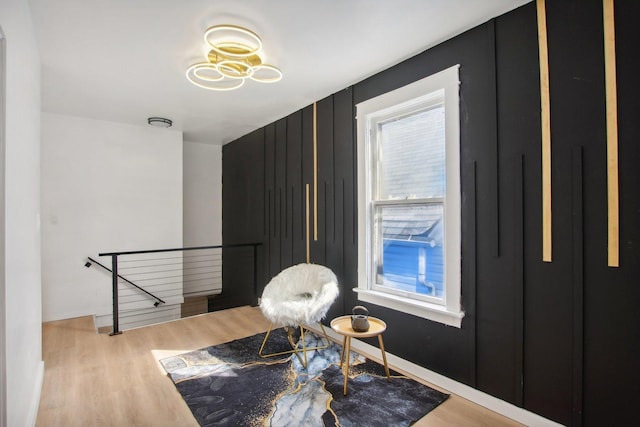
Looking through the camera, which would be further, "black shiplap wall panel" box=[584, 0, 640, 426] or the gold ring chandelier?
the gold ring chandelier

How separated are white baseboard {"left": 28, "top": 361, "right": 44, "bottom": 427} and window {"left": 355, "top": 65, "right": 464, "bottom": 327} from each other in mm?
2346

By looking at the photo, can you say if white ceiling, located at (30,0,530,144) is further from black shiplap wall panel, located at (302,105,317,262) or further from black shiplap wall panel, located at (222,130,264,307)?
black shiplap wall panel, located at (222,130,264,307)

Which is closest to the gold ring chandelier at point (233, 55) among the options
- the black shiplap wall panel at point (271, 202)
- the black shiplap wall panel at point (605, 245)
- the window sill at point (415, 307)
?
the black shiplap wall panel at point (271, 202)

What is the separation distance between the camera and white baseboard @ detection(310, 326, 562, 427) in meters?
1.85

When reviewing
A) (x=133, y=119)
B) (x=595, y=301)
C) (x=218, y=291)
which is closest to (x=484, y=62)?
(x=595, y=301)

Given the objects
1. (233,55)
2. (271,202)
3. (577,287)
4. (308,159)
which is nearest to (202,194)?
(271,202)

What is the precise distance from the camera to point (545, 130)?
1807 mm

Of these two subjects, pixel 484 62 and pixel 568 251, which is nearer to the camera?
pixel 568 251

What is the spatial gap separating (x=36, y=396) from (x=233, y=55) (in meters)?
2.64

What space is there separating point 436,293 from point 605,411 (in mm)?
1047

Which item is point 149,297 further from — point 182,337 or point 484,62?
point 484,62

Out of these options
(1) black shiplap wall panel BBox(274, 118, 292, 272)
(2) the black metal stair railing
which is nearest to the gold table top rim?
(1) black shiplap wall panel BBox(274, 118, 292, 272)

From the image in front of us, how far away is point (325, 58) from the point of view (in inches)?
99.6

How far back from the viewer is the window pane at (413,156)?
240 centimetres
